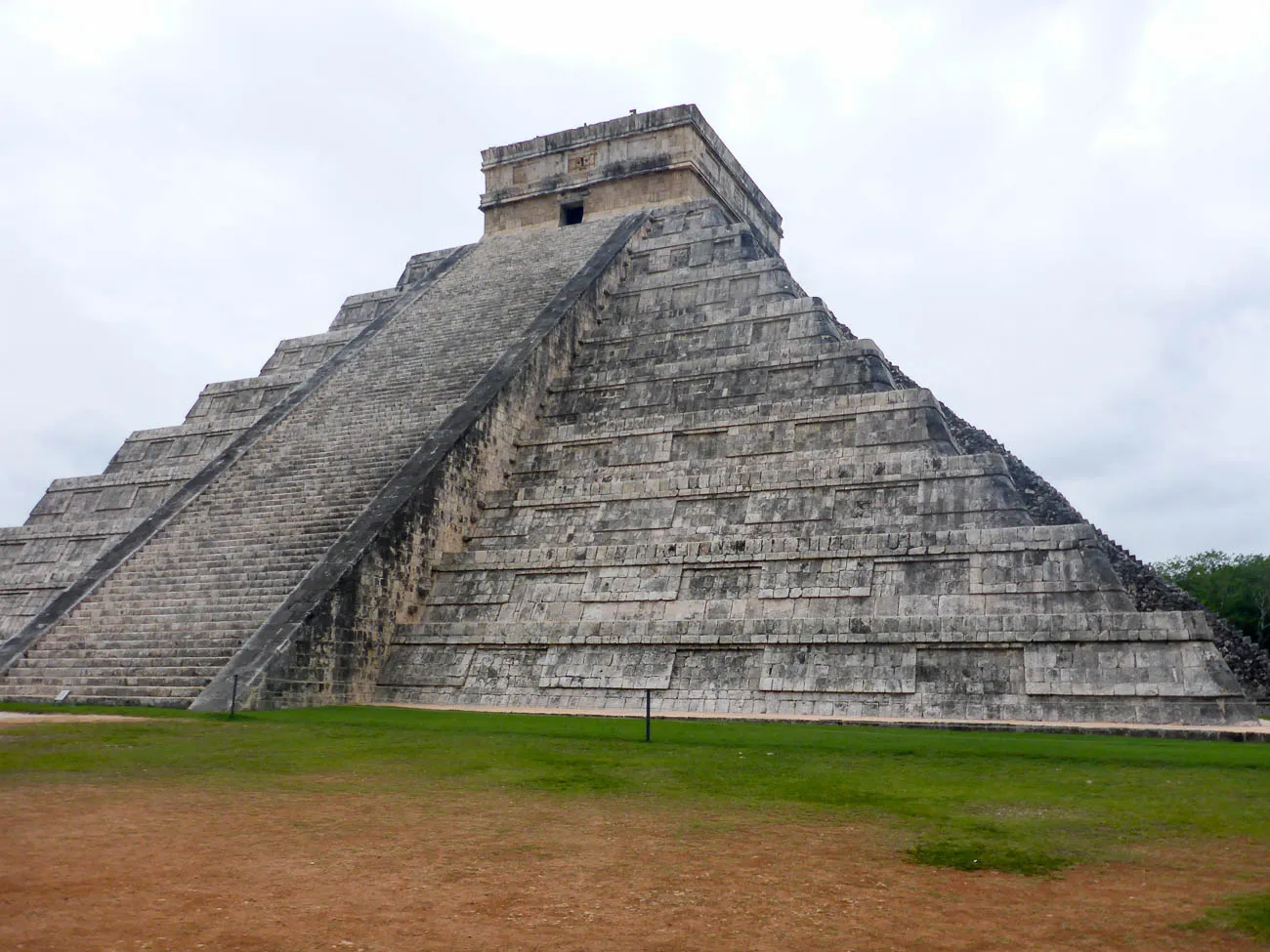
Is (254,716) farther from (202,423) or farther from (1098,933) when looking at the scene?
(202,423)

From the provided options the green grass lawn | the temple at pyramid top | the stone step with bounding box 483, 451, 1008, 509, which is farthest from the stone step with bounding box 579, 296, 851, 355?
the green grass lawn

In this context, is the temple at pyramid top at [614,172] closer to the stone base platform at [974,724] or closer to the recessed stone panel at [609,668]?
the recessed stone panel at [609,668]

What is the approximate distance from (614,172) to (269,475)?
31.9 feet

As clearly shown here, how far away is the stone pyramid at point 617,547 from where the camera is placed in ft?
35.0

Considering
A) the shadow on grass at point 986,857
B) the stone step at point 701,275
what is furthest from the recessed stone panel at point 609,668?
the stone step at point 701,275

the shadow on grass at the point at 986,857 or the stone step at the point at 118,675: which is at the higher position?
the stone step at the point at 118,675

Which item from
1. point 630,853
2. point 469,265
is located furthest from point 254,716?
point 469,265

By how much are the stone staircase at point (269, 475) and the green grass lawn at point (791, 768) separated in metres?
2.69

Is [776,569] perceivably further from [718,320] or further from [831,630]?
[718,320]

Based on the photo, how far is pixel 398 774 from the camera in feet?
24.1

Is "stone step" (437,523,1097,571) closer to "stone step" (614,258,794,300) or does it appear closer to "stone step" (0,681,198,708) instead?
"stone step" (0,681,198,708)

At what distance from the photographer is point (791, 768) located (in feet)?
24.7

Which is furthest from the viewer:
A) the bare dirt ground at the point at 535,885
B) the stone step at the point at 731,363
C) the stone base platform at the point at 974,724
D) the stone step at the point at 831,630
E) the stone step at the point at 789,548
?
the stone step at the point at 731,363

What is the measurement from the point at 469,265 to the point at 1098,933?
18916 millimetres
